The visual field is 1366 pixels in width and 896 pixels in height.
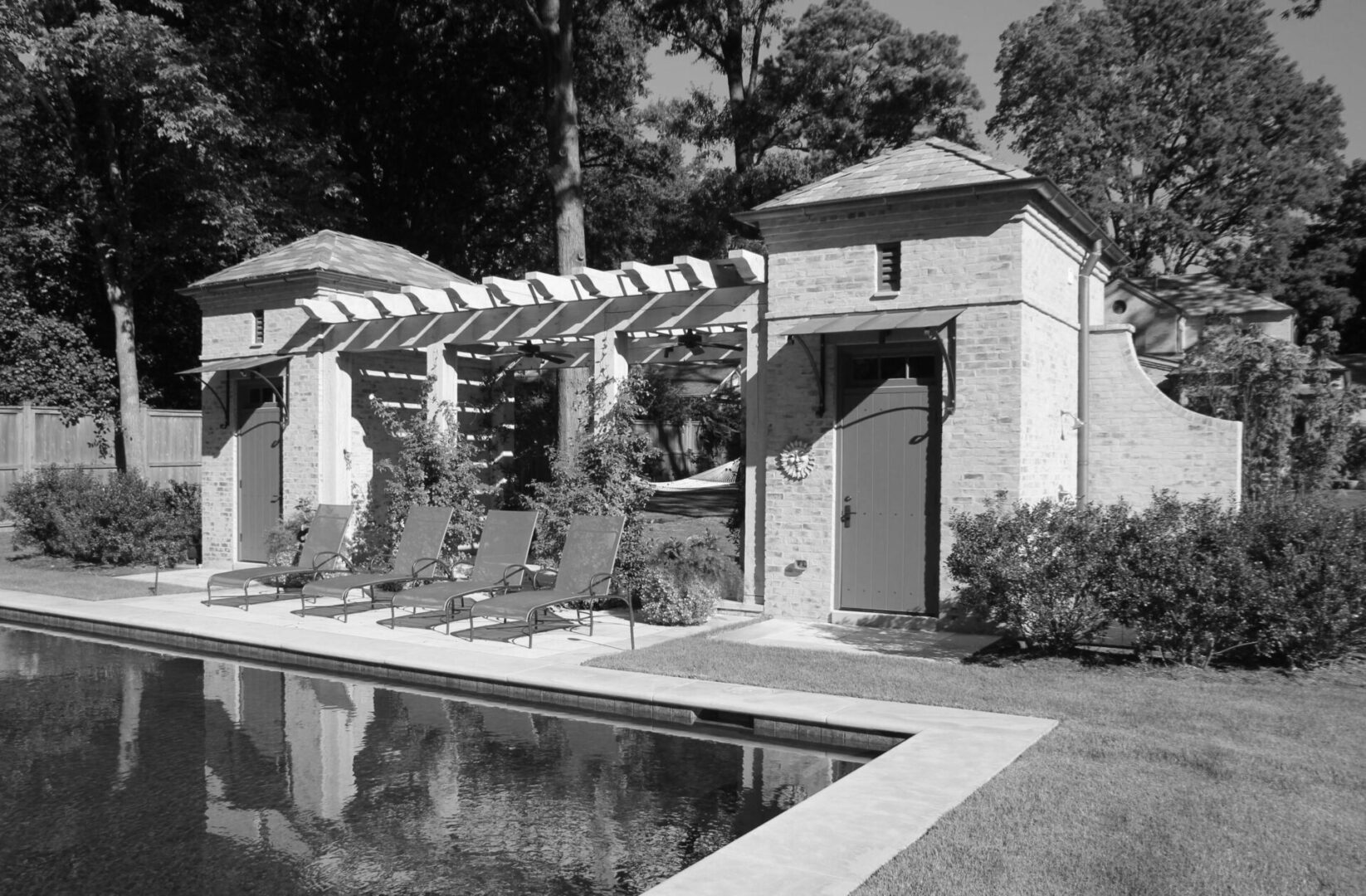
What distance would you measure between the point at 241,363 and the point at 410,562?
544cm

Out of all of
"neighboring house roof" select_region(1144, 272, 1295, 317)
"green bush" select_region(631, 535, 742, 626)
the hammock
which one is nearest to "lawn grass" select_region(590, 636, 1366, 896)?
"green bush" select_region(631, 535, 742, 626)

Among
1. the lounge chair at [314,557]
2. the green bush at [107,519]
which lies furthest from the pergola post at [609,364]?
the green bush at [107,519]

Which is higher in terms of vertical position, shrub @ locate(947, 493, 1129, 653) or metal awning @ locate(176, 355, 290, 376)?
metal awning @ locate(176, 355, 290, 376)

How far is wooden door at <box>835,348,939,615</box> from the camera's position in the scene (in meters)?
11.1

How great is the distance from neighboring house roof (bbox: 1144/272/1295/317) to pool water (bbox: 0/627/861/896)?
31.5 meters

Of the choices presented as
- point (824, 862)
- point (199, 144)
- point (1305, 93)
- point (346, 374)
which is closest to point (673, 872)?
point (824, 862)

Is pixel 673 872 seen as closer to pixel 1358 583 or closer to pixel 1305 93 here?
pixel 1358 583

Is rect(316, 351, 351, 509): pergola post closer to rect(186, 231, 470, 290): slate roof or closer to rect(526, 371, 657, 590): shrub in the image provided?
rect(186, 231, 470, 290): slate roof

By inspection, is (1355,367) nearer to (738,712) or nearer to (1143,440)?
(1143,440)

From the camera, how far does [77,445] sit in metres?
22.9

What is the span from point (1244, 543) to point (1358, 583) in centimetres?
81

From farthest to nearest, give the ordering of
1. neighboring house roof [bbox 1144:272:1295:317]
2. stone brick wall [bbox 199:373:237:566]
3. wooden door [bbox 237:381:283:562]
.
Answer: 1. neighboring house roof [bbox 1144:272:1295:317]
2. stone brick wall [bbox 199:373:237:566]
3. wooden door [bbox 237:381:283:562]

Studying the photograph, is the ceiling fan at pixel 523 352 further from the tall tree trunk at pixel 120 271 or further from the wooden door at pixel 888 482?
the tall tree trunk at pixel 120 271

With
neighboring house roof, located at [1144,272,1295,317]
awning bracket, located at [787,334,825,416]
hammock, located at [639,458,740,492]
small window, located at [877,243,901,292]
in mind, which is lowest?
hammock, located at [639,458,740,492]
